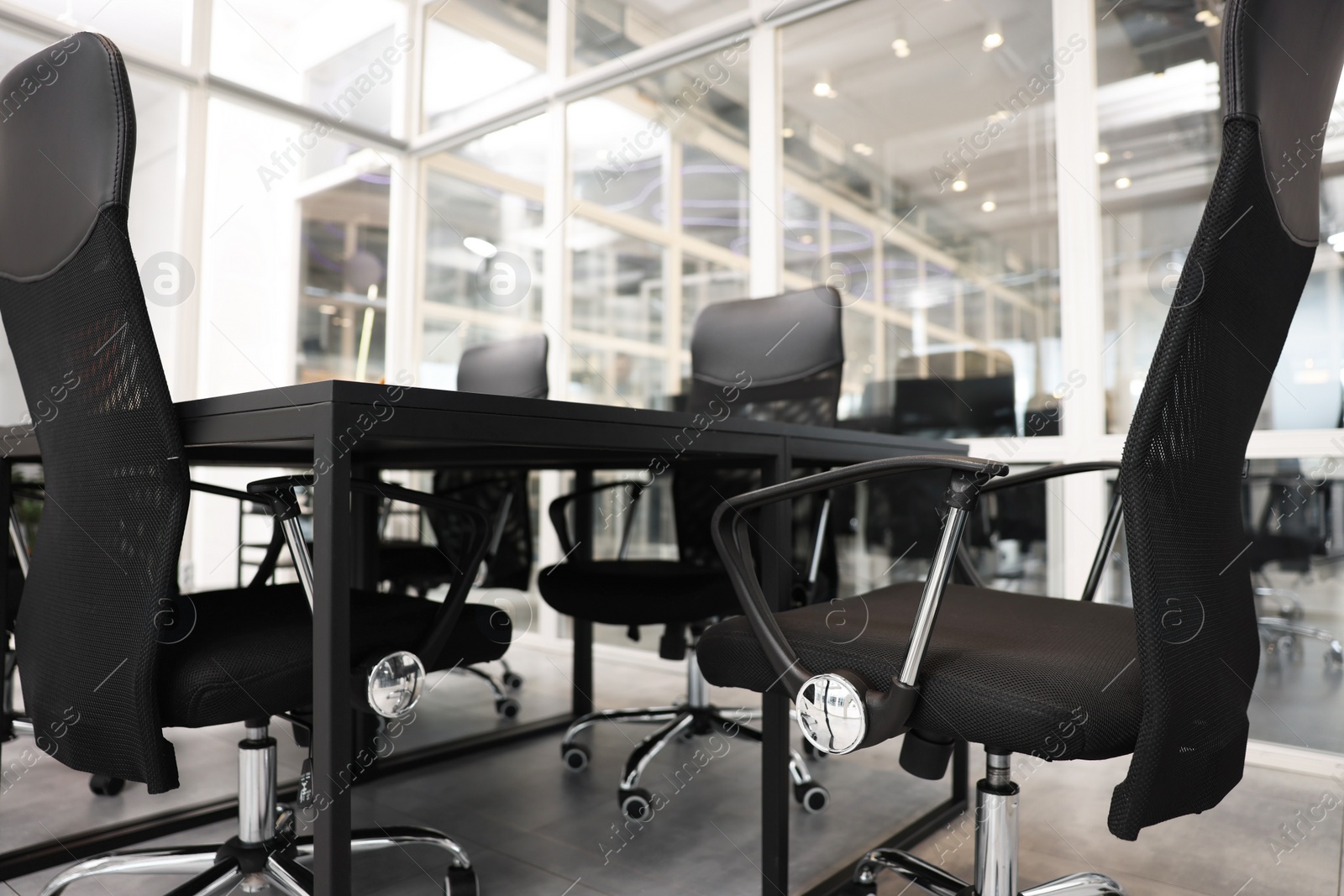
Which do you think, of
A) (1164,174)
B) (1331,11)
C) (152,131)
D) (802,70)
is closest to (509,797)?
(1331,11)

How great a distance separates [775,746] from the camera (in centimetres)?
139

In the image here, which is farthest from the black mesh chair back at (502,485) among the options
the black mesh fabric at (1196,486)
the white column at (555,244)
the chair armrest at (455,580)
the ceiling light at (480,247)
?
the black mesh fabric at (1196,486)

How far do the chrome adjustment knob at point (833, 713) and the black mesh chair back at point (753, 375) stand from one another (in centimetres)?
126

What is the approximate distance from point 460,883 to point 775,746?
562mm

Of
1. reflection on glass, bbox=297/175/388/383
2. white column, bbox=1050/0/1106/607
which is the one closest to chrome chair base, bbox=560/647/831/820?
white column, bbox=1050/0/1106/607

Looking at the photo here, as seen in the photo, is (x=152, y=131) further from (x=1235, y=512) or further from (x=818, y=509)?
(x=1235, y=512)

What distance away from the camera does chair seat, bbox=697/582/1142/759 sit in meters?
0.85

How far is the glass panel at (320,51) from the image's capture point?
13.8ft

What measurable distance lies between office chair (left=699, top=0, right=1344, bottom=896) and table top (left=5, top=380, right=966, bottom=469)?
0.22 m

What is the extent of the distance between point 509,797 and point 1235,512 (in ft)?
5.14

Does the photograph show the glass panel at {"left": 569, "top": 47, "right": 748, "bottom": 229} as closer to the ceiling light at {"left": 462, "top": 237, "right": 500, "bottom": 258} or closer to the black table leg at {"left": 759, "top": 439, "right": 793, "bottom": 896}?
the ceiling light at {"left": 462, "top": 237, "right": 500, "bottom": 258}

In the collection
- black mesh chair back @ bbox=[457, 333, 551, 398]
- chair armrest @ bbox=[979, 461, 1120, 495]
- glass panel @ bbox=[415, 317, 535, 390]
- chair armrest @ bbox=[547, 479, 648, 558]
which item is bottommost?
chair armrest @ bbox=[547, 479, 648, 558]

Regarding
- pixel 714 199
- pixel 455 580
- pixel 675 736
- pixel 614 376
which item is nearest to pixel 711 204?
pixel 714 199

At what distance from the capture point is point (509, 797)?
1938 millimetres
